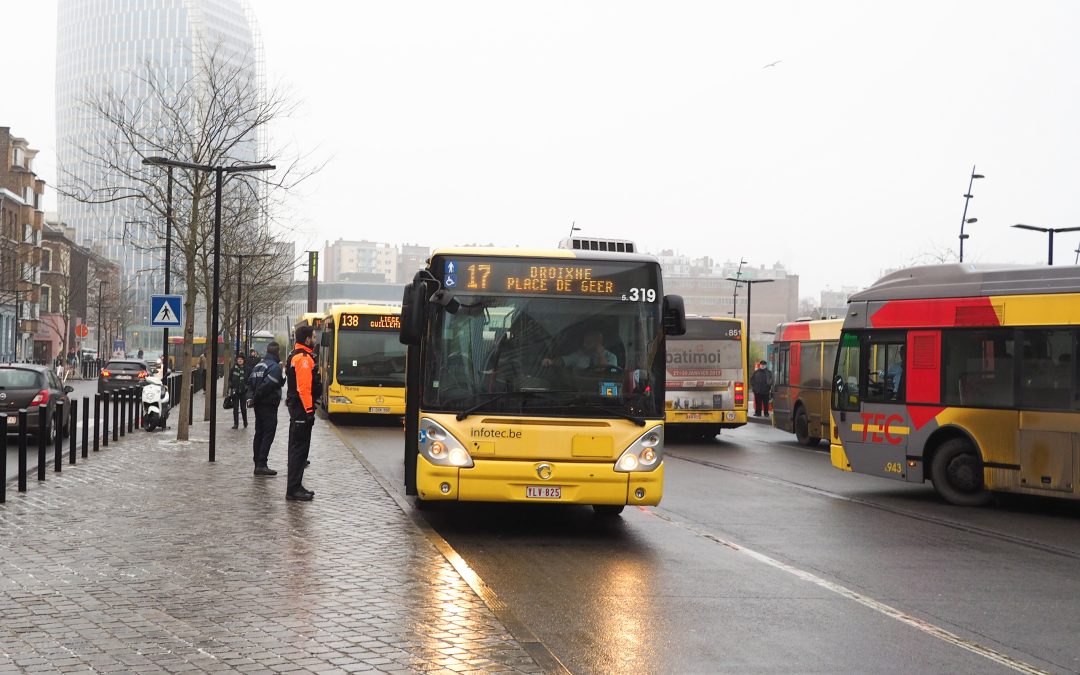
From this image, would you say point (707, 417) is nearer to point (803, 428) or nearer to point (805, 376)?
point (803, 428)

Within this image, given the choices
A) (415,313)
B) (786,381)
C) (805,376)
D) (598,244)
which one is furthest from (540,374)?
(786,381)

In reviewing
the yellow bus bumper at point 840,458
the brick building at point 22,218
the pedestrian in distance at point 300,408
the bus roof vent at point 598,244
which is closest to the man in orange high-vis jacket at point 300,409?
the pedestrian in distance at point 300,408

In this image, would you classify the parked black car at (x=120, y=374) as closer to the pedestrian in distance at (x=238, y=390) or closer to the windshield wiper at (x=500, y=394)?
the pedestrian in distance at (x=238, y=390)

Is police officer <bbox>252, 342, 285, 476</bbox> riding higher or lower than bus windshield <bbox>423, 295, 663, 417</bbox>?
lower

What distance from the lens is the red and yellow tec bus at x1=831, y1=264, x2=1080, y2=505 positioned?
14375 mm

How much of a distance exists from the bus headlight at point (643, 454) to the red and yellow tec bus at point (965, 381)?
551cm

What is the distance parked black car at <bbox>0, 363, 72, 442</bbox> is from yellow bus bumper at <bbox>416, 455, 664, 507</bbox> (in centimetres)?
1277

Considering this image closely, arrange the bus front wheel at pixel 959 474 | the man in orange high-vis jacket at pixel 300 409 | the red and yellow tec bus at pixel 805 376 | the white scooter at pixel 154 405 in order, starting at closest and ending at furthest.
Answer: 1. the man in orange high-vis jacket at pixel 300 409
2. the bus front wheel at pixel 959 474
3. the white scooter at pixel 154 405
4. the red and yellow tec bus at pixel 805 376

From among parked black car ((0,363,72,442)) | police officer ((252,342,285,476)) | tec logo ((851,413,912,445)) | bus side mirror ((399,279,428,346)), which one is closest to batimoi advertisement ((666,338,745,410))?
tec logo ((851,413,912,445))

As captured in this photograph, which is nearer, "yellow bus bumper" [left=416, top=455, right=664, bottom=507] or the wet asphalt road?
the wet asphalt road

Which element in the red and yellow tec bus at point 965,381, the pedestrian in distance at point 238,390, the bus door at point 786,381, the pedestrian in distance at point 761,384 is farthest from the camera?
the pedestrian in distance at point 761,384

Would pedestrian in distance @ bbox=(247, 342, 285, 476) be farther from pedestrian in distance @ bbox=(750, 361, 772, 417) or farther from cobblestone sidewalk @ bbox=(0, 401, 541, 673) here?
pedestrian in distance @ bbox=(750, 361, 772, 417)

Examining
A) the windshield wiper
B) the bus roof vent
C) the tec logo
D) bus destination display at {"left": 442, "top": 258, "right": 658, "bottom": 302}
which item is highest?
the bus roof vent

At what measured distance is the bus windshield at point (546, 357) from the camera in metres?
11.5
